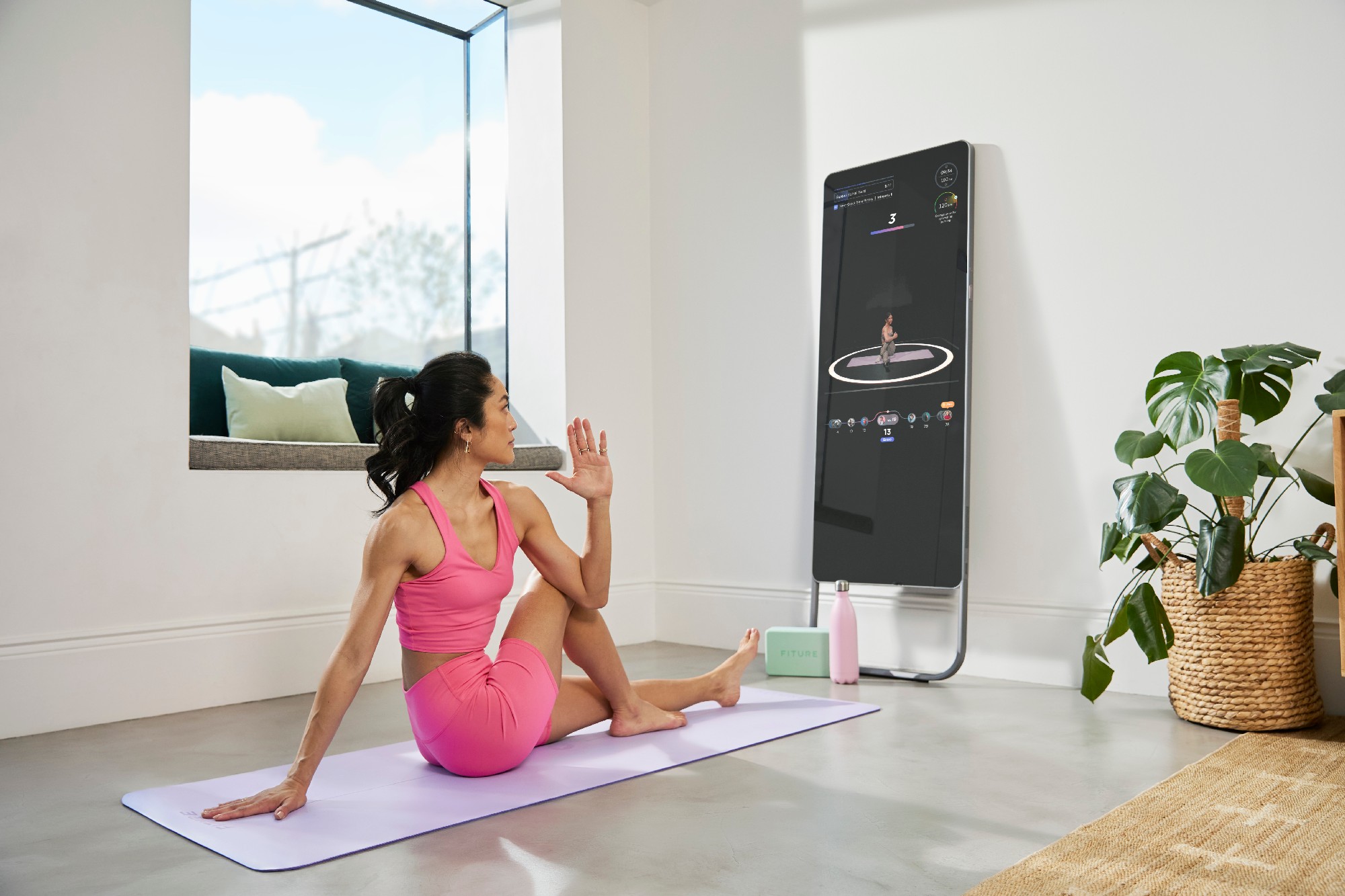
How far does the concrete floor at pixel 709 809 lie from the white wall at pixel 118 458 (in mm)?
202

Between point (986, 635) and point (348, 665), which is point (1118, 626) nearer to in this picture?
point (986, 635)

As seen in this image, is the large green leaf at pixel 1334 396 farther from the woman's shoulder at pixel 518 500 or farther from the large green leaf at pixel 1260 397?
the woman's shoulder at pixel 518 500

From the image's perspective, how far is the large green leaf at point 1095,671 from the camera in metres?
2.49

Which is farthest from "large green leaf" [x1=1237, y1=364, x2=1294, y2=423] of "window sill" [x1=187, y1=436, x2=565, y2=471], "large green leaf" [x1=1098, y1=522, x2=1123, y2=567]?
"window sill" [x1=187, y1=436, x2=565, y2=471]

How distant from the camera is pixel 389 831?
1783mm

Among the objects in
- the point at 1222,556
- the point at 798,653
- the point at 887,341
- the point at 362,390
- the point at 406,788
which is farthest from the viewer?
the point at 362,390

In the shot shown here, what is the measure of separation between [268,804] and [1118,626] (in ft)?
6.13

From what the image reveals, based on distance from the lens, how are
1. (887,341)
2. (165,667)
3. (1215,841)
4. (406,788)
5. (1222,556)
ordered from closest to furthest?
(1215,841) < (406,788) < (1222,556) < (165,667) < (887,341)

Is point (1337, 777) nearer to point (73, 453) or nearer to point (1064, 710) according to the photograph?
point (1064, 710)

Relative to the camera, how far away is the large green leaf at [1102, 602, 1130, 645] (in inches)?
96.0

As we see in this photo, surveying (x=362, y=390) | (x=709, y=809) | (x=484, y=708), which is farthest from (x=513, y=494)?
(x=362, y=390)

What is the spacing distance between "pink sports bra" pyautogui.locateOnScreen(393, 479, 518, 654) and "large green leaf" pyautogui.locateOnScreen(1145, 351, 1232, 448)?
1.58 metres

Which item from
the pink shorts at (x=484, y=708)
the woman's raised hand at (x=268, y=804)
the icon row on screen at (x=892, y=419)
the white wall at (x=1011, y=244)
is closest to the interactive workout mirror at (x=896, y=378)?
the icon row on screen at (x=892, y=419)

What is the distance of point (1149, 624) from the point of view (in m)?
2.42
